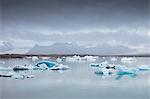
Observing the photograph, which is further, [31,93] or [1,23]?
[1,23]

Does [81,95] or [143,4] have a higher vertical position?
[143,4]

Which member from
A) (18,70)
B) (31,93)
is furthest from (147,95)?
(18,70)

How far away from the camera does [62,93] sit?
2.77m

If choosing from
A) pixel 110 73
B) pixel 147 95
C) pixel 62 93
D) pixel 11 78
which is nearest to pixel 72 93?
pixel 62 93

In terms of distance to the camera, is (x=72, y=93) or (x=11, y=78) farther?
(x=11, y=78)

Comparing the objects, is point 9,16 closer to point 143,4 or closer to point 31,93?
point 31,93

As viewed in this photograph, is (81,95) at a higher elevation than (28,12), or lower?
lower

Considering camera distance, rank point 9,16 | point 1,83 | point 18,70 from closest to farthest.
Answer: point 9,16 → point 1,83 → point 18,70

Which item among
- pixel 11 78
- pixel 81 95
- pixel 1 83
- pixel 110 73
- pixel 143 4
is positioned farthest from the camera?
pixel 110 73

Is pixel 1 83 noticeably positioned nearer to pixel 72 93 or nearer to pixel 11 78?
pixel 11 78

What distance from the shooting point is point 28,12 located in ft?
9.68

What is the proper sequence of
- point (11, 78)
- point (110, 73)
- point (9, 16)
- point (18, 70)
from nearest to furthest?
point (9, 16) < point (11, 78) < point (110, 73) < point (18, 70)

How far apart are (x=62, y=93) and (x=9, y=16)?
866 millimetres

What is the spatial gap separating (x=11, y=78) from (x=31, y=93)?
1172 millimetres
